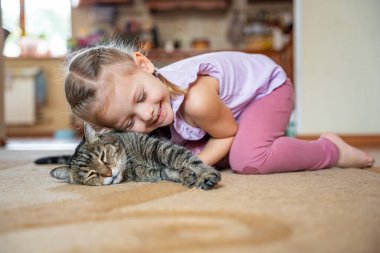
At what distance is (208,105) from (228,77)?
20cm

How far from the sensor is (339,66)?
255 cm

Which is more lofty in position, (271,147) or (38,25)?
(38,25)

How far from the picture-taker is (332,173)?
1.26m

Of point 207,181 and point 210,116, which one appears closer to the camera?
point 207,181

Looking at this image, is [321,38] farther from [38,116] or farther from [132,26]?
[38,116]

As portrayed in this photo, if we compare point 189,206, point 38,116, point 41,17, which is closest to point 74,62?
point 189,206

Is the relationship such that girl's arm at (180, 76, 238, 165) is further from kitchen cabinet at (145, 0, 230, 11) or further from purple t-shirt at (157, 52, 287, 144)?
kitchen cabinet at (145, 0, 230, 11)

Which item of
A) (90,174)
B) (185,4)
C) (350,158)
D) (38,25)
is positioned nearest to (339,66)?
(350,158)

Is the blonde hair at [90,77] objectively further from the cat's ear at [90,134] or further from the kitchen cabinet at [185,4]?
the kitchen cabinet at [185,4]

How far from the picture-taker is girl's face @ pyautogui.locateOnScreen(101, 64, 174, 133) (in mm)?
1074

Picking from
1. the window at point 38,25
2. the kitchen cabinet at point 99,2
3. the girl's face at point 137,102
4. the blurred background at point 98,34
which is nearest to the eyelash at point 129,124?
the girl's face at point 137,102

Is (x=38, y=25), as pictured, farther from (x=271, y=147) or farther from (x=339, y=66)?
(x=271, y=147)

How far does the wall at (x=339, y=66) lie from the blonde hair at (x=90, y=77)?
1633 mm

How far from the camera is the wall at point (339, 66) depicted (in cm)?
253
